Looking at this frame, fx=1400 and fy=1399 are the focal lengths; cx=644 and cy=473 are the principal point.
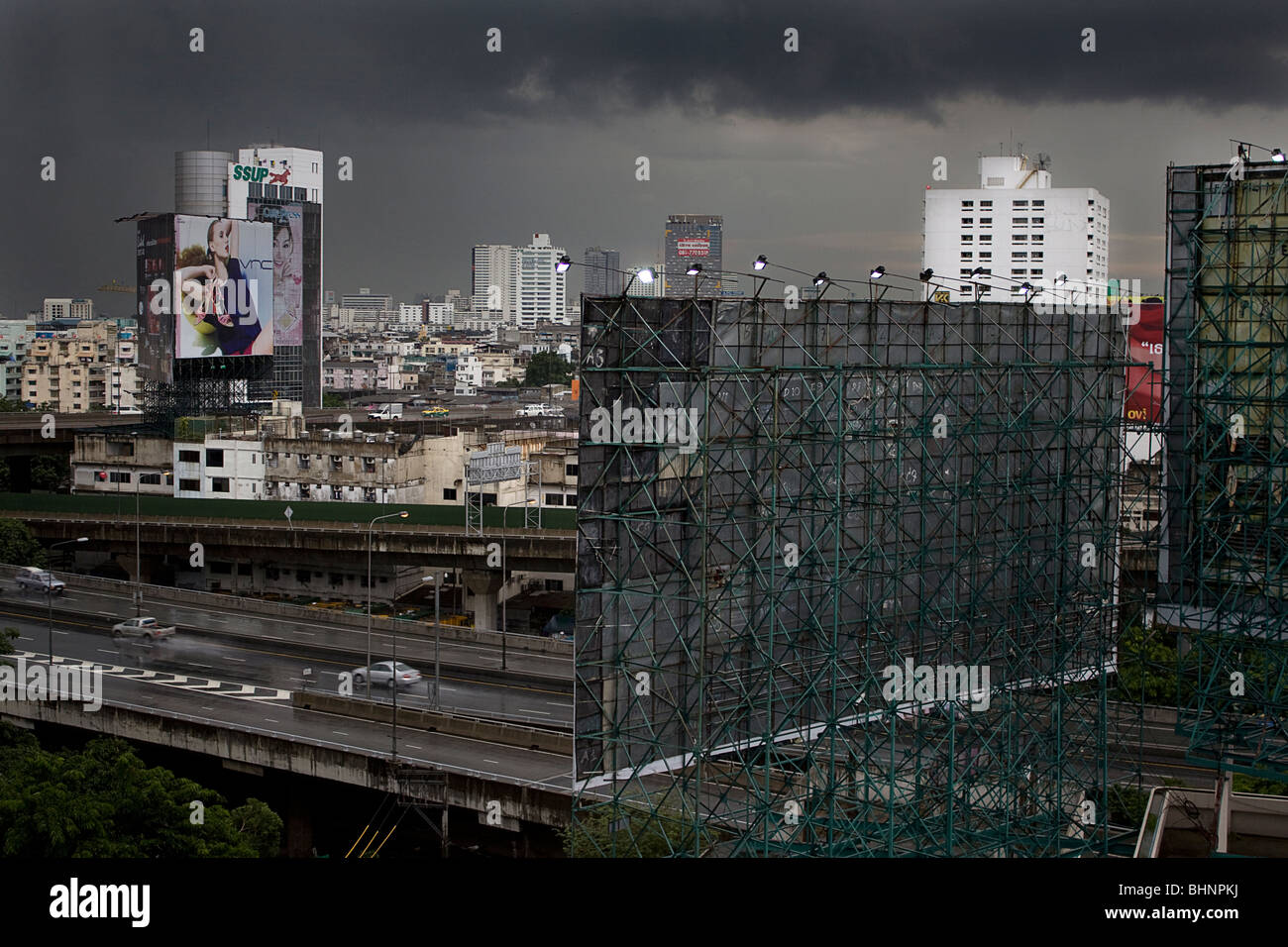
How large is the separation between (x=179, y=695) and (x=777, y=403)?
1699 centimetres

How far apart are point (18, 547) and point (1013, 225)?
69750 mm

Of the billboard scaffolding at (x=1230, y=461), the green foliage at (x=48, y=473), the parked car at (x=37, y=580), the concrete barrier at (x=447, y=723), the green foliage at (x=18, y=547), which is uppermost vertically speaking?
the billboard scaffolding at (x=1230, y=461)

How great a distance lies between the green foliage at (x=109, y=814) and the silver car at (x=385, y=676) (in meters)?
8.11

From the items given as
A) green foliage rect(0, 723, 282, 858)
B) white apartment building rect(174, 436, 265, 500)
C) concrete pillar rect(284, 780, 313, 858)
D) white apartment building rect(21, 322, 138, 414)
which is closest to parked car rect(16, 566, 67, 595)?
white apartment building rect(174, 436, 265, 500)

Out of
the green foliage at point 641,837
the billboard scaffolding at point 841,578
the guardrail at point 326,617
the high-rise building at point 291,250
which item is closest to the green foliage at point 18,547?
the guardrail at point 326,617

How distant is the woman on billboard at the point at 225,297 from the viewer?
5962cm

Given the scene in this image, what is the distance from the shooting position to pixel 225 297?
60500mm

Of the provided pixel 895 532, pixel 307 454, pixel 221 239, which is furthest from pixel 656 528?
pixel 221 239
